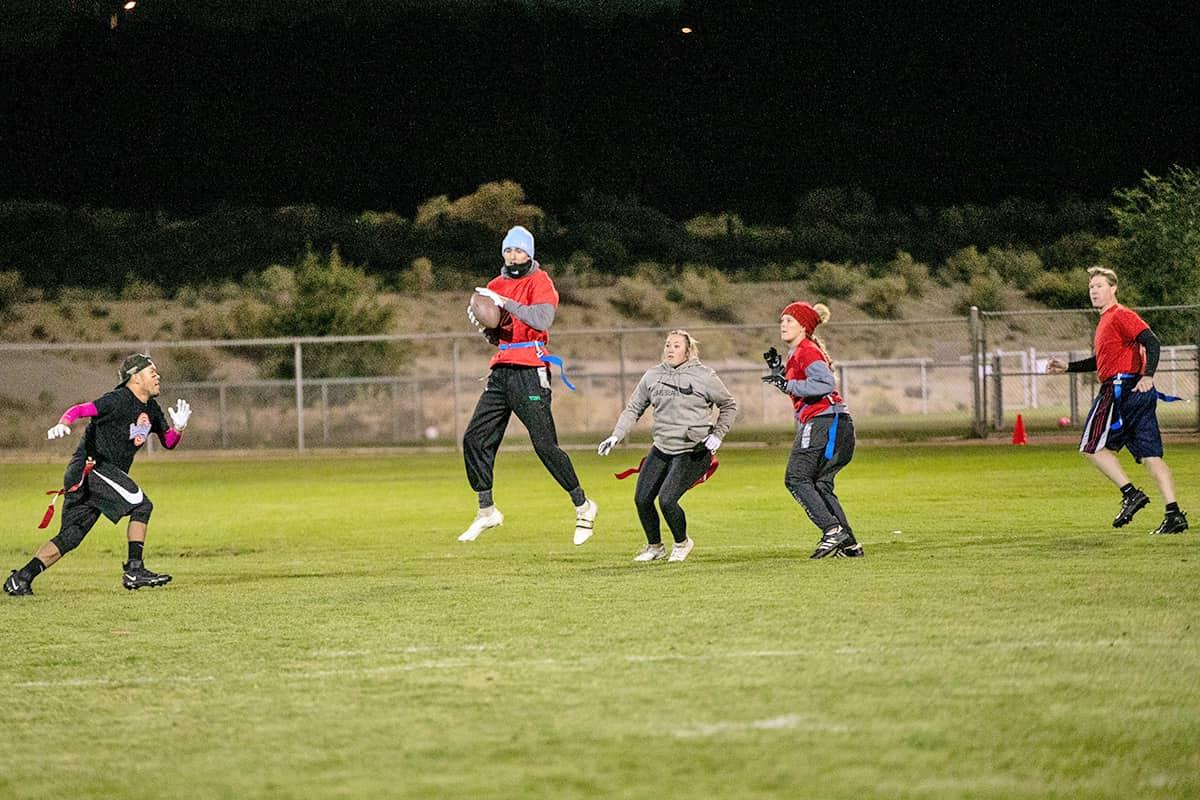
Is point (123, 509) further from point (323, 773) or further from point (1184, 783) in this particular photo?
point (1184, 783)

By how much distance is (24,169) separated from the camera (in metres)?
72.4

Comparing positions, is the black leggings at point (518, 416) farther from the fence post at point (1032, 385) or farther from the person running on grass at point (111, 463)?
the fence post at point (1032, 385)

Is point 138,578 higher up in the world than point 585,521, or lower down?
lower down

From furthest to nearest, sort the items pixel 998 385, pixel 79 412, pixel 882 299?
pixel 882 299 → pixel 998 385 → pixel 79 412

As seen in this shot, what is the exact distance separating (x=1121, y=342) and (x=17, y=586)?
777cm

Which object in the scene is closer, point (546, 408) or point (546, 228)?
point (546, 408)

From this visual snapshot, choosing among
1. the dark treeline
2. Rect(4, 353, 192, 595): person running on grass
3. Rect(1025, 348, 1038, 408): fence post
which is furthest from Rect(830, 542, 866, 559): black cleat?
the dark treeline

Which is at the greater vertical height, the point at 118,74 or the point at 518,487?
the point at 118,74

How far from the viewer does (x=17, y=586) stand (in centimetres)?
1109

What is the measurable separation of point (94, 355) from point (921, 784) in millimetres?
50564

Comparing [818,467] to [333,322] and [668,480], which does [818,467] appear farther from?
[333,322]

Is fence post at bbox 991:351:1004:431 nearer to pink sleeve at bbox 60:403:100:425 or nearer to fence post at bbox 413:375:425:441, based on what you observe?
fence post at bbox 413:375:425:441

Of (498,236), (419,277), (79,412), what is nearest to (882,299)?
(419,277)

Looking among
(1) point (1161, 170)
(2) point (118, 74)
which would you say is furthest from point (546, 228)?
(1) point (1161, 170)
